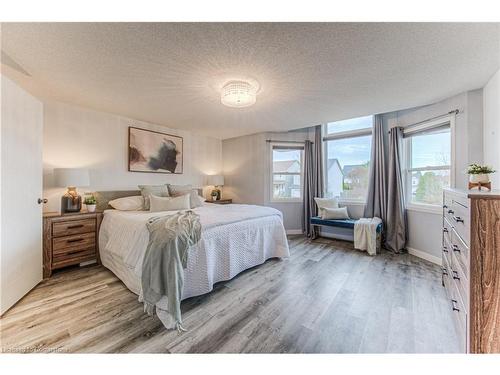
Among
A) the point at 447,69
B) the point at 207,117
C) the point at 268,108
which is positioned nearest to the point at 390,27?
the point at 447,69

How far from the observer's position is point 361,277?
7.94 feet

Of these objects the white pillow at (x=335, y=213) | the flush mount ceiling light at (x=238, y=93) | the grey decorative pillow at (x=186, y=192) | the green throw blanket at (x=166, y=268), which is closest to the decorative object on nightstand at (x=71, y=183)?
the grey decorative pillow at (x=186, y=192)

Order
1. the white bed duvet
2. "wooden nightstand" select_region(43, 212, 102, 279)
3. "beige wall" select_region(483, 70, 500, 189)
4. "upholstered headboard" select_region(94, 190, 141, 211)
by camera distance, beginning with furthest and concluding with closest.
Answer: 1. "upholstered headboard" select_region(94, 190, 141, 211)
2. "wooden nightstand" select_region(43, 212, 102, 279)
3. "beige wall" select_region(483, 70, 500, 189)
4. the white bed duvet

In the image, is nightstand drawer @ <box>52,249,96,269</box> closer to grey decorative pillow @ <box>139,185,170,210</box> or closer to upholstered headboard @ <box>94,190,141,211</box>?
upholstered headboard @ <box>94,190,141,211</box>

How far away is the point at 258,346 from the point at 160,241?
3.64 feet

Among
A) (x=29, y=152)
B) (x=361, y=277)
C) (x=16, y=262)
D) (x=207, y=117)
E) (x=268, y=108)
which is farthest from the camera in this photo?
(x=207, y=117)

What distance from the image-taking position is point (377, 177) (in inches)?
139

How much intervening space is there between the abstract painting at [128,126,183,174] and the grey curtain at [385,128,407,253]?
156 inches

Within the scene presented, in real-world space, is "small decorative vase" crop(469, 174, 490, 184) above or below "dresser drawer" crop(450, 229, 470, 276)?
above

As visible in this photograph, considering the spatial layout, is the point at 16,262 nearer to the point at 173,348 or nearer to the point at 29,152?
the point at 29,152

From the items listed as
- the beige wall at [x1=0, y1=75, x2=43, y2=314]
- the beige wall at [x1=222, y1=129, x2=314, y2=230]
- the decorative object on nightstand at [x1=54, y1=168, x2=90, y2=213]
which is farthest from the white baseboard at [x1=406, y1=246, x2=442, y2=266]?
the decorative object on nightstand at [x1=54, y1=168, x2=90, y2=213]

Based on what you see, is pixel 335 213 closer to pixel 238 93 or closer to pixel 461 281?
pixel 461 281

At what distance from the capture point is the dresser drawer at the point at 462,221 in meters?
1.23

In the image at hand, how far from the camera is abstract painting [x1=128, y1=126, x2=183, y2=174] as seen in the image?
11.4ft
